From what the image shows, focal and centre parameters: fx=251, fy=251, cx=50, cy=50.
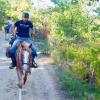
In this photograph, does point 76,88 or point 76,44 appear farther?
point 76,44

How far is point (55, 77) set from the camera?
10.3 metres

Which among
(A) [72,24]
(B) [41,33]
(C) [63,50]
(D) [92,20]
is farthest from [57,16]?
(B) [41,33]

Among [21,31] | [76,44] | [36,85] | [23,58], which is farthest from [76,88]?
[76,44]

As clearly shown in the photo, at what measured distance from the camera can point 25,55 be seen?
25.0 ft

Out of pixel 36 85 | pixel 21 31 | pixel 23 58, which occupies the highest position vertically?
pixel 21 31

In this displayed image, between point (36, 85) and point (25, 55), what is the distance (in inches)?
77.0

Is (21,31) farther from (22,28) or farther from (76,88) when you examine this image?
(76,88)

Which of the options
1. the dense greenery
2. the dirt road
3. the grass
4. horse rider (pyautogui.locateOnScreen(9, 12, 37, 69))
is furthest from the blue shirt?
the grass

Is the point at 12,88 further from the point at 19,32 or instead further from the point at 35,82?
the point at 19,32

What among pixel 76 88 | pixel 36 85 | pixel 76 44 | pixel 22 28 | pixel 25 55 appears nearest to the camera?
pixel 25 55

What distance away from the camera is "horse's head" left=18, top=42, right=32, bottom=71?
7.51 metres

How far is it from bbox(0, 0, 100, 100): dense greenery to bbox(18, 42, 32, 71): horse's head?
155 centimetres

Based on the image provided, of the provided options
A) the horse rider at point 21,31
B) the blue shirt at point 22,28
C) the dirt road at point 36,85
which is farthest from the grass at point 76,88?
the blue shirt at point 22,28

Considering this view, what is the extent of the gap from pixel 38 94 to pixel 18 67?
112 cm
